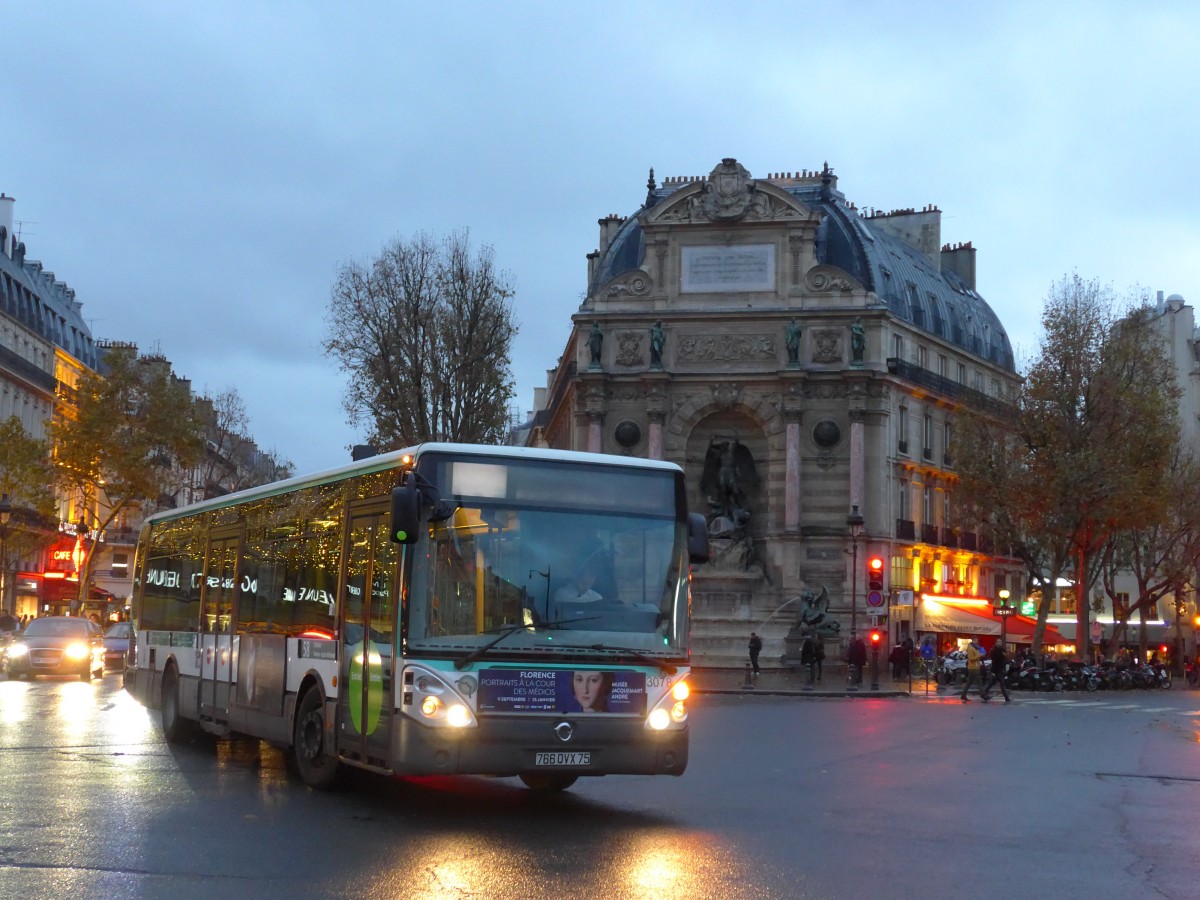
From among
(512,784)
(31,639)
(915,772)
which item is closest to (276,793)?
(512,784)

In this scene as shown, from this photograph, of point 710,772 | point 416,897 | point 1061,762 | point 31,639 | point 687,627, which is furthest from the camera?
point 31,639

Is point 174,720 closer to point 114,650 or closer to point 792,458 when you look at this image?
point 114,650

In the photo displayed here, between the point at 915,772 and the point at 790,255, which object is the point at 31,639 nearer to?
the point at 915,772

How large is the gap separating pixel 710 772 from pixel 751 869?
21.5 ft

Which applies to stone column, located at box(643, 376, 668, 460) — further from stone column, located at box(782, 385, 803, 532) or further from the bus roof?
the bus roof

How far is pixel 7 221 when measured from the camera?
7181 centimetres

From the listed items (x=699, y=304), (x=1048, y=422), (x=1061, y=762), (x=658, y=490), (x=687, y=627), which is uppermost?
(x=699, y=304)

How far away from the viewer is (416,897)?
8.69 metres

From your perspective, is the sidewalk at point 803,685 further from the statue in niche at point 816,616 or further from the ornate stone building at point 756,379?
the ornate stone building at point 756,379

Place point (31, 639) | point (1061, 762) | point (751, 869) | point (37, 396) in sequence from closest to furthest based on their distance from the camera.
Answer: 1. point (751, 869)
2. point (1061, 762)
3. point (31, 639)
4. point (37, 396)

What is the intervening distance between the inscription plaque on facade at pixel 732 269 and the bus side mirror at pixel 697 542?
153 feet

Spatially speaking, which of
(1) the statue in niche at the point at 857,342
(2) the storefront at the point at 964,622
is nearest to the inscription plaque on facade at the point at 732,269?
(1) the statue in niche at the point at 857,342

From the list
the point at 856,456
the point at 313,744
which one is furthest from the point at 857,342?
the point at 313,744

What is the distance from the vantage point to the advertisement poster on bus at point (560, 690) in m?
11.8
